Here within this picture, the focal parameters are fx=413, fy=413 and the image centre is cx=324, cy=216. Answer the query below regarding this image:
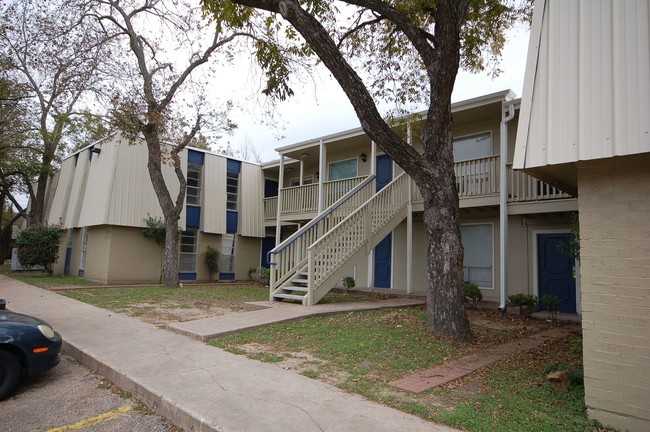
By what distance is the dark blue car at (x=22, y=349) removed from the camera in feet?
15.2

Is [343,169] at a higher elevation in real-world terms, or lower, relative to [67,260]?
higher

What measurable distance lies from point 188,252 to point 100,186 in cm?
460

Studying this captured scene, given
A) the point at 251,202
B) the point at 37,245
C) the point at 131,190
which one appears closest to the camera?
the point at 131,190

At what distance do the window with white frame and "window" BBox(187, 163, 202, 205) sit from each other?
227 cm

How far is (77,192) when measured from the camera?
19703mm

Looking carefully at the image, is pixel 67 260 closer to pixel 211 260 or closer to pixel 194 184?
pixel 211 260

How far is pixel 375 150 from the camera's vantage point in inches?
559

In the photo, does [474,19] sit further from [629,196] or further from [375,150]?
[629,196]

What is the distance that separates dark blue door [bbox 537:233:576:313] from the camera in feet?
34.6

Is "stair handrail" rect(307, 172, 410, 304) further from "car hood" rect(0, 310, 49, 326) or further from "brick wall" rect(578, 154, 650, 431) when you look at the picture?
"brick wall" rect(578, 154, 650, 431)

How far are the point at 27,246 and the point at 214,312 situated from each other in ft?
42.0

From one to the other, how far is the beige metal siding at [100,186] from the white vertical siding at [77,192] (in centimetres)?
80

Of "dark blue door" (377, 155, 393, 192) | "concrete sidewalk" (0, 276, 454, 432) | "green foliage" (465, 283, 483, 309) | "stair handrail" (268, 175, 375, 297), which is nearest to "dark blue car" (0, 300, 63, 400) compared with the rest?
"concrete sidewalk" (0, 276, 454, 432)

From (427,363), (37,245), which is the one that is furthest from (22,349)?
(37,245)
